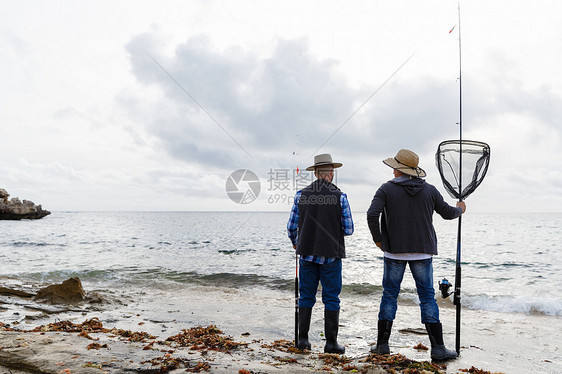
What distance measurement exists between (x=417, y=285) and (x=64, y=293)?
7.61m

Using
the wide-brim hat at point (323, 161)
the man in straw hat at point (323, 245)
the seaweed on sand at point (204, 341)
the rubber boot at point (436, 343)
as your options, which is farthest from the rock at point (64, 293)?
the rubber boot at point (436, 343)

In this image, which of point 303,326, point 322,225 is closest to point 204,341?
point 303,326

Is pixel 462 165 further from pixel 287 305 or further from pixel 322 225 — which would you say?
pixel 287 305

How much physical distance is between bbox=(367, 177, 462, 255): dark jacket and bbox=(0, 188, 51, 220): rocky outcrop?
92.8m

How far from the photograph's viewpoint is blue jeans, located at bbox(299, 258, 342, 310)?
4324 mm

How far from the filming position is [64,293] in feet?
25.5

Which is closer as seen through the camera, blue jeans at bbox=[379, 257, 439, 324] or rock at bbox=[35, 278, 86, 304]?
blue jeans at bbox=[379, 257, 439, 324]

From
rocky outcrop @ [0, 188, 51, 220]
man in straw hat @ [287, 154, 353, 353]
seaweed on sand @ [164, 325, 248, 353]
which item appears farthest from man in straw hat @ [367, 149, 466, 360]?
rocky outcrop @ [0, 188, 51, 220]

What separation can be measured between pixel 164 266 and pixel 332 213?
42.6 feet

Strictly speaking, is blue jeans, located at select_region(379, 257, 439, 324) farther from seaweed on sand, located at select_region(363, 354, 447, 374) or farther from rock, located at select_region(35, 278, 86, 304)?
rock, located at select_region(35, 278, 86, 304)

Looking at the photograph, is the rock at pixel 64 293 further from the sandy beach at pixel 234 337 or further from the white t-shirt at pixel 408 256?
the white t-shirt at pixel 408 256

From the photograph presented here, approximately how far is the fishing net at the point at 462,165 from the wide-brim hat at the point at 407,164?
83 cm

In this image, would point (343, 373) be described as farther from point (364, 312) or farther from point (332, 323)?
point (364, 312)

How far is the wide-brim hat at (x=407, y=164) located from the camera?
4383 millimetres
